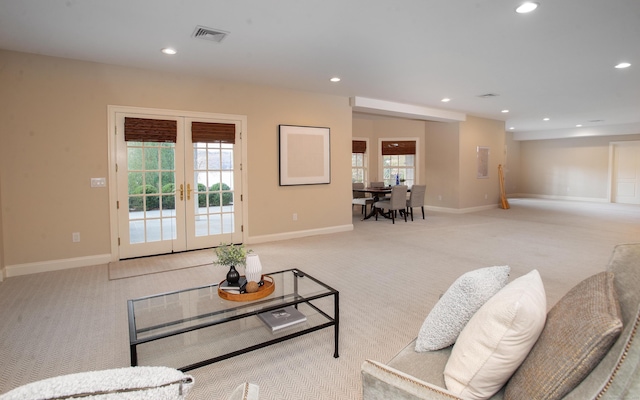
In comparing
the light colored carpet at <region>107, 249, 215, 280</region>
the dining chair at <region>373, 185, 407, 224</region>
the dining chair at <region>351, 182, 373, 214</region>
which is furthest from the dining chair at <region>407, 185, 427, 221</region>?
the light colored carpet at <region>107, 249, 215, 280</region>

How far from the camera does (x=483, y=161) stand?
1015 centimetres

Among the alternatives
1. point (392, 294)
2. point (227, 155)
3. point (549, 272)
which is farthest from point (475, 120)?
point (392, 294)

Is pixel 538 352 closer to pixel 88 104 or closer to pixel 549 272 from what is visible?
pixel 549 272

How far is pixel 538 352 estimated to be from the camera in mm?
1096

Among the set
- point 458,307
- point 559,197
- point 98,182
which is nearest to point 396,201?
point 98,182

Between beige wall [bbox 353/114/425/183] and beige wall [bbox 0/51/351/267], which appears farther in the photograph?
beige wall [bbox 353/114/425/183]

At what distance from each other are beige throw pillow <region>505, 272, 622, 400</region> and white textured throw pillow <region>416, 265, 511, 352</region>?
0.30m

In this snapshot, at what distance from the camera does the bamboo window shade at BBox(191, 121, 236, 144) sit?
5.29 metres

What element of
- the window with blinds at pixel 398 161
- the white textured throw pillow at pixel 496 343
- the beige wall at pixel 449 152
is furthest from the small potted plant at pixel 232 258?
the window with blinds at pixel 398 161

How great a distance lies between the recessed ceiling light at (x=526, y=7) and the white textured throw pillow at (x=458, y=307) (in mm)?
2569

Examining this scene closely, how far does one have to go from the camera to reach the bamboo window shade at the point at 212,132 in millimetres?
5289

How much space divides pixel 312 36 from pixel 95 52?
2.55 m

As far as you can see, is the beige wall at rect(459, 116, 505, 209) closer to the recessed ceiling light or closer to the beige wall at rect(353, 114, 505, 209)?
the beige wall at rect(353, 114, 505, 209)

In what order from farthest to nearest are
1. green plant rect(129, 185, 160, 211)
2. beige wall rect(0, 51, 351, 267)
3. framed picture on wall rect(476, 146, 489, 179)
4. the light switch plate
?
framed picture on wall rect(476, 146, 489, 179) < green plant rect(129, 185, 160, 211) < the light switch plate < beige wall rect(0, 51, 351, 267)
